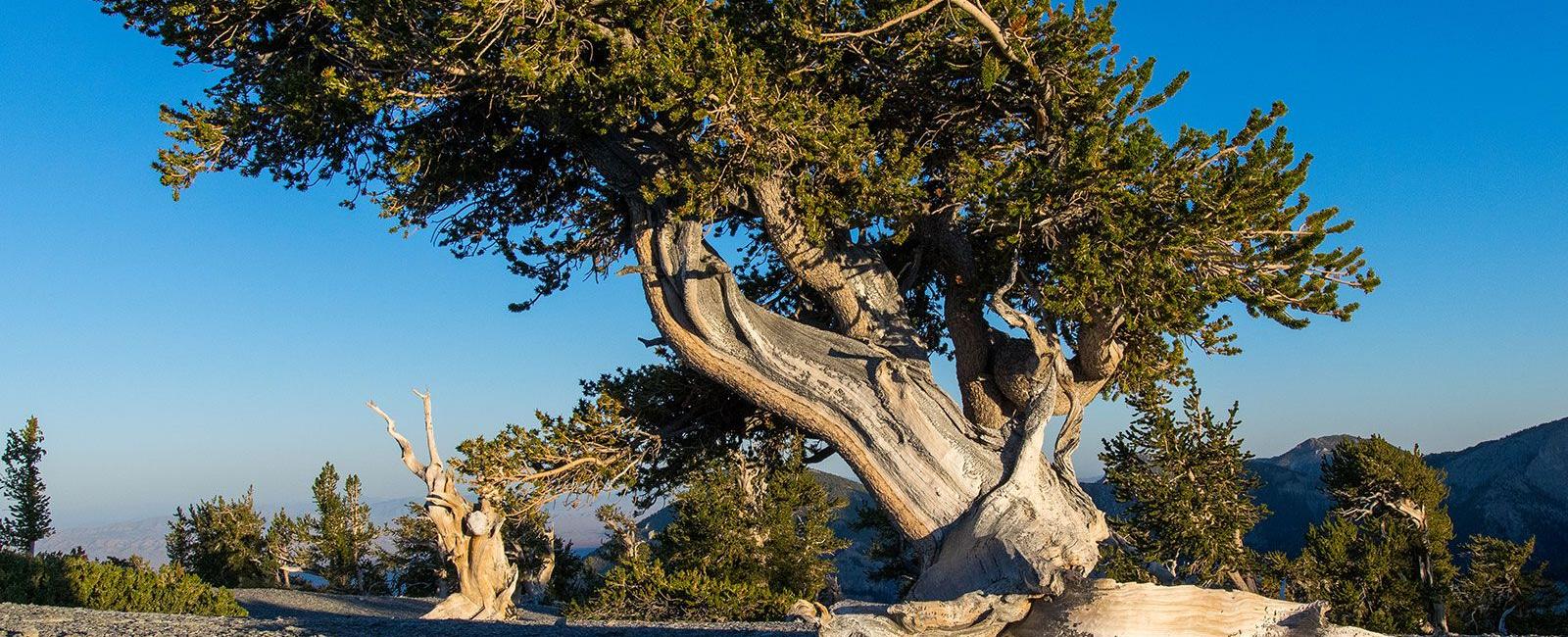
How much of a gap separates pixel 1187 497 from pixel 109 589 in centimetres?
2022

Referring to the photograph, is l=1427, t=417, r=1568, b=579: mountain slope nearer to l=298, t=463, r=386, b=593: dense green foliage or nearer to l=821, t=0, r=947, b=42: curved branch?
l=821, t=0, r=947, b=42: curved branch

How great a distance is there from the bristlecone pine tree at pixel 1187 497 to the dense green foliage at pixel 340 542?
29.8m

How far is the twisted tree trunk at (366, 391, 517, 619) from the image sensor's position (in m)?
13.5

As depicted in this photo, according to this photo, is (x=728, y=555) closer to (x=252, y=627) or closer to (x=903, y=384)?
(x=903, y=384)

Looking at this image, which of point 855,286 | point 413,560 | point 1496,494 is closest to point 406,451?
point 855,286

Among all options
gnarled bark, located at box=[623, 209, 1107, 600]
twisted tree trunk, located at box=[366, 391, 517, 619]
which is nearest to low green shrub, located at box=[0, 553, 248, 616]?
twisted tree trunk, located at box=[366, 391, 517, 619]

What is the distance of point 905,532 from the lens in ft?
34.3

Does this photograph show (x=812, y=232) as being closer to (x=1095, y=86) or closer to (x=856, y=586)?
(x=1095, y=86)

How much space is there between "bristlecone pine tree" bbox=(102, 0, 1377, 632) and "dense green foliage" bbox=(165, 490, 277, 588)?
31440mm

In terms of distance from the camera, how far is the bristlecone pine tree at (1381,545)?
68.1 feet

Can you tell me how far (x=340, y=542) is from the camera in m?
36.6

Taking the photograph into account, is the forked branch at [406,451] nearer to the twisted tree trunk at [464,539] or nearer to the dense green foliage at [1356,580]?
the twisted tree trunk at [464,539]

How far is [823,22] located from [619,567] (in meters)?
10.5

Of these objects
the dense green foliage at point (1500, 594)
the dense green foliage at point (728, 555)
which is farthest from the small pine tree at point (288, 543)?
the dense green foliage at point (1500, 594)
